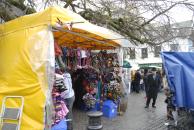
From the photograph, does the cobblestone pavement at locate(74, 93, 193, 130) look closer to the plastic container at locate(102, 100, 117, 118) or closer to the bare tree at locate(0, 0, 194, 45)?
the plastic container at locate(102, 100, 117, 118)

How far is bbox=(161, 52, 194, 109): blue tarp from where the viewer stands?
26.6 ft

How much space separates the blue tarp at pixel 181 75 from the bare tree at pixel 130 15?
4.78 m

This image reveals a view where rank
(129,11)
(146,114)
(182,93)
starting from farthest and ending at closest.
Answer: (129,11), (146,114), (182,93)

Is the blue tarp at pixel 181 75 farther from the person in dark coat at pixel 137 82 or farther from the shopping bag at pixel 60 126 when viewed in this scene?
the person in dark coat at pixel 137 82

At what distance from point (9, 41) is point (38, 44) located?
106 cm

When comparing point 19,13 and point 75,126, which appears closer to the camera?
point 75,126

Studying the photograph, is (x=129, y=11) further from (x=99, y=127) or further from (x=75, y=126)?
(x=99, y=127)

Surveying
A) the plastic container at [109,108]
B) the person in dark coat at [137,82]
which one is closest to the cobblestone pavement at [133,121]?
the plastic container at [109,108]

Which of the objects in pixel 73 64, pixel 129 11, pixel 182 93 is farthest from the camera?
pixel 129 11

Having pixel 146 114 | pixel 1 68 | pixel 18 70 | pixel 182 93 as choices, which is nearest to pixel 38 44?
pixel 18 70

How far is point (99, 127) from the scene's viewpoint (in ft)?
23.7

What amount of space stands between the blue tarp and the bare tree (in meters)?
4.78

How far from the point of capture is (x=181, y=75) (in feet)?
27.5

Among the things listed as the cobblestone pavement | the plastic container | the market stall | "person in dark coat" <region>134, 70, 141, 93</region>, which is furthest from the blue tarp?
"person in dark coat" <region>134, 70, 141, 93</region>
